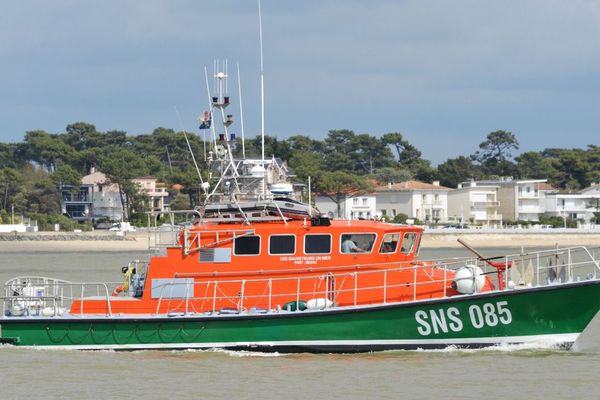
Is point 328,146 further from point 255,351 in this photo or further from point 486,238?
point 255,351

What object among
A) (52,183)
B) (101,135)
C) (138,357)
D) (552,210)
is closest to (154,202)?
(52,183)

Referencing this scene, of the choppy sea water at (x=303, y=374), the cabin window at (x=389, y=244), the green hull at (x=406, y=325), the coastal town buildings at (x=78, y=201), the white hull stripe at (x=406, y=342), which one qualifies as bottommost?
the choppy sea water at (x=303, y=374)

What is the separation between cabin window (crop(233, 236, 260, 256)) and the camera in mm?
18094

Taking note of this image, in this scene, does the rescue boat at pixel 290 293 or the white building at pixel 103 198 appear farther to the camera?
the white building at pixel 103 198

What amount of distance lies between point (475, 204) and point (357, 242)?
246 feet

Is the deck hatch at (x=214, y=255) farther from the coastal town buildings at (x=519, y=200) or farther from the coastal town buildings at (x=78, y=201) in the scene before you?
the coastal town buildings at (x=78, y=201)

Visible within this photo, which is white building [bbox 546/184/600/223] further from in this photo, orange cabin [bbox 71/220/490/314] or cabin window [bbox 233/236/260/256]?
cabin window [bbox 233/236/260/256]

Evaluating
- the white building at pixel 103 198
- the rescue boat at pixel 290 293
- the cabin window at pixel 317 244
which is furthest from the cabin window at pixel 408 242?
the white building at pixel 103 198

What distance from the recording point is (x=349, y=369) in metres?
16.8

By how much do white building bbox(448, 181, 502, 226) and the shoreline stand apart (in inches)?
544

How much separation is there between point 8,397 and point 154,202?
78434 mm

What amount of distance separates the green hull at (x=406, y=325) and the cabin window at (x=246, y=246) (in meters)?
1.15

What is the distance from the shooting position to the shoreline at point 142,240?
2782 inches

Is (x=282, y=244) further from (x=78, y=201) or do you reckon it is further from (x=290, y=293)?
(x=78, y=201)
